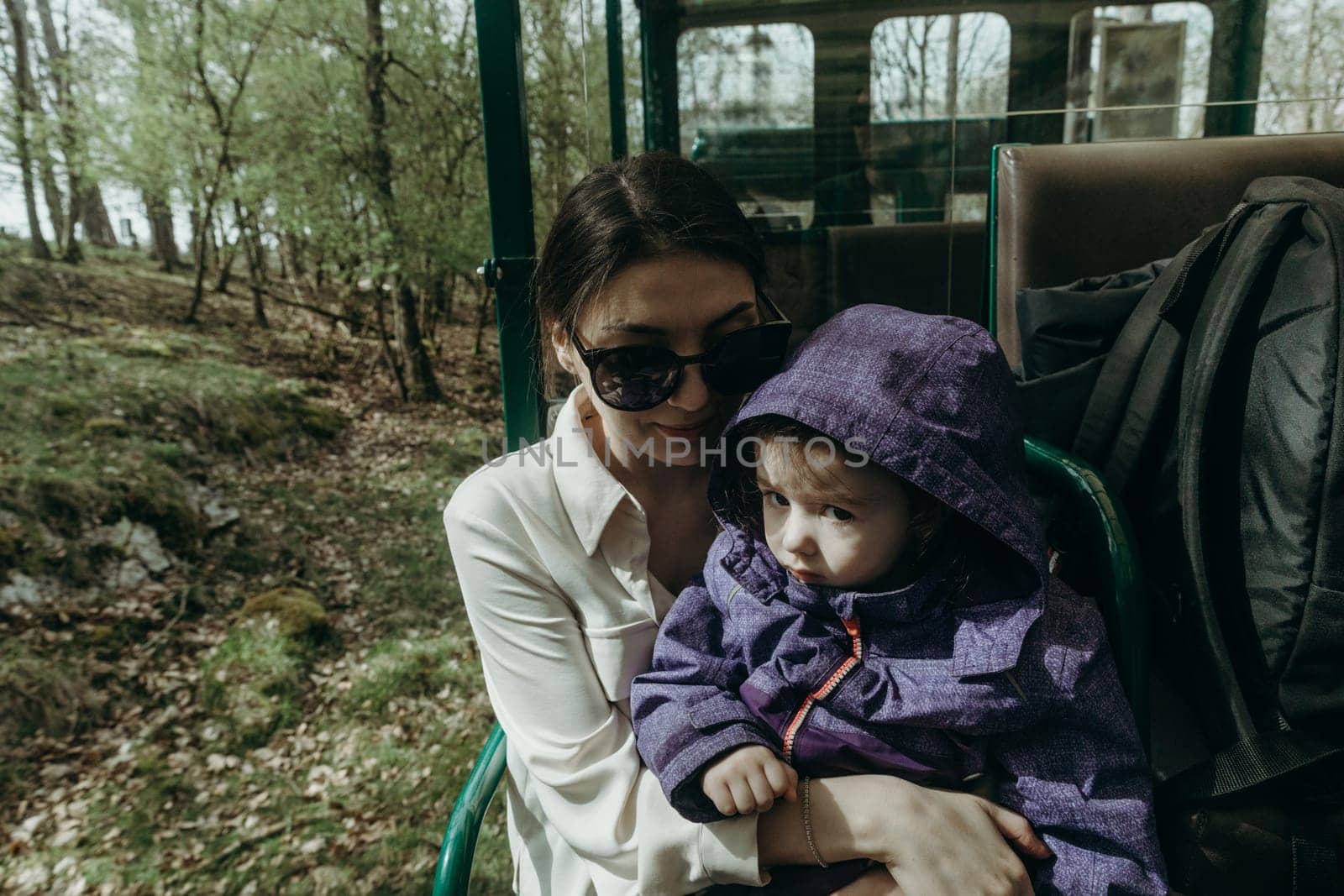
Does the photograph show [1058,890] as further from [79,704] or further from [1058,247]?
[79,704]

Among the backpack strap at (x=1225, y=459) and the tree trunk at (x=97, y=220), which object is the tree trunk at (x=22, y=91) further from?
the backpack strap at (x=1225, y=459)

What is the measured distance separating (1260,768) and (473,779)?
111cm

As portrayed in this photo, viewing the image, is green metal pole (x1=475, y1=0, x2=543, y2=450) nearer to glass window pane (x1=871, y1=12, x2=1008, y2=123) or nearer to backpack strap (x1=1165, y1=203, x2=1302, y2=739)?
backpack strap (x1=1165, y1=203, x2=1302, y2=739)

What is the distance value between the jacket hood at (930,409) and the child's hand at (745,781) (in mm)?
411

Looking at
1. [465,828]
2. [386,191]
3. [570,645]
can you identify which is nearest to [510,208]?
[570,645]

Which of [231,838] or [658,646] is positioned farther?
[231,838]

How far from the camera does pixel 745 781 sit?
3.48ft

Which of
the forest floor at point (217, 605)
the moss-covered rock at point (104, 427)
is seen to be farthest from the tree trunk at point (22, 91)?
Answer: the moss-covered rock at point (104, 427)

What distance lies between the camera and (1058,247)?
1949 millimetres

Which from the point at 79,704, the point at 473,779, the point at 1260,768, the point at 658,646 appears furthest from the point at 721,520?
the point at 79,704

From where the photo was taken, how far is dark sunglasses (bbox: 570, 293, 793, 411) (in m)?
1.24

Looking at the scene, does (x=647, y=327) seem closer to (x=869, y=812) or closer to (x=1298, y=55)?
(x=869, y=812)

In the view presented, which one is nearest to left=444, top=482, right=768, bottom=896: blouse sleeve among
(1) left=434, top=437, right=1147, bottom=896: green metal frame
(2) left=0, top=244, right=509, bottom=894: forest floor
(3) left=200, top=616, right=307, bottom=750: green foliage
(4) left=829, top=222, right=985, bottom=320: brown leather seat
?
(1) left=434, top=437, right=1147, bottom=896: green metal frame

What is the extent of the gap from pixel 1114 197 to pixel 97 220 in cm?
645
